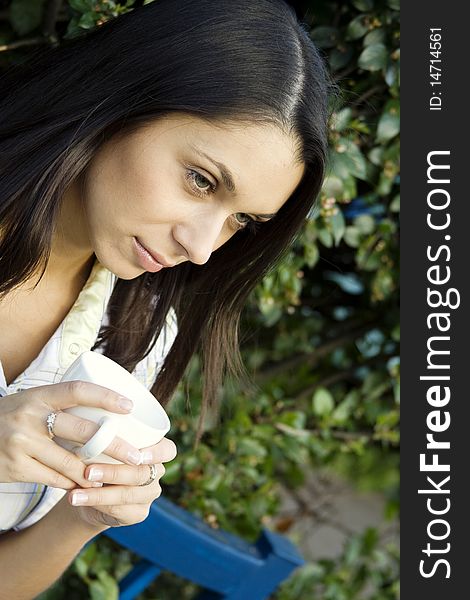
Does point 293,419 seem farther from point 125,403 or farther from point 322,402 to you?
point 125,403

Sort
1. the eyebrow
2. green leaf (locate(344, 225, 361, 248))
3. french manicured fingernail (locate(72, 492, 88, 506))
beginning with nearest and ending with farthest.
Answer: french manicured fingernail (locate(72, 492, 88, 506)), the eyebrow, green leaf (locate(344, 225, 361, 248))

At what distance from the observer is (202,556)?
177 centimetres

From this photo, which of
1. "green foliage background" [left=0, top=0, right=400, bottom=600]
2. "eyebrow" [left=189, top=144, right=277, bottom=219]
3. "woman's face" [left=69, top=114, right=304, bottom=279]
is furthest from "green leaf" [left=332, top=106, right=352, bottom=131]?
"eyebrow" [left=189, top=144, right=277, bottom=219]

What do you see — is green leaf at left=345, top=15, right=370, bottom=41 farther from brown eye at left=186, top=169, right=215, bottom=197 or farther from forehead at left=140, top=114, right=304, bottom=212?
brown eye at left=186, top=169, right=215, bottom=197

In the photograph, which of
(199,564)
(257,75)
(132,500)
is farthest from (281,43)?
(199,564)

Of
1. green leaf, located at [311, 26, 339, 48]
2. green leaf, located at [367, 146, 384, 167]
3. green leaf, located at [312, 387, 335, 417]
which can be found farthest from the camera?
green leaf, located at [312, 387, 335, 417]

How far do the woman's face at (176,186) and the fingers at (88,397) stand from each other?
0.32 metres

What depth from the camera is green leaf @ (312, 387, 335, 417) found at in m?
2.47

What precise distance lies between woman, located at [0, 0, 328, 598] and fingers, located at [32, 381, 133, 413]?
0.08m

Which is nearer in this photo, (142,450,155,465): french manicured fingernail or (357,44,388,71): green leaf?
(142,450,155,465): french manicured fingernail

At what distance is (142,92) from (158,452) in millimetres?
520

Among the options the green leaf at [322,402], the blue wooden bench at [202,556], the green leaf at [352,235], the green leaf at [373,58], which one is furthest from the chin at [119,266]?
the green leaf at [322,402]

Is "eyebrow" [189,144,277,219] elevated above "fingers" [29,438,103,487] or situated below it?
above

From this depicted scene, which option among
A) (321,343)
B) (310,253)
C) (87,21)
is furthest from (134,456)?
(321,343)
